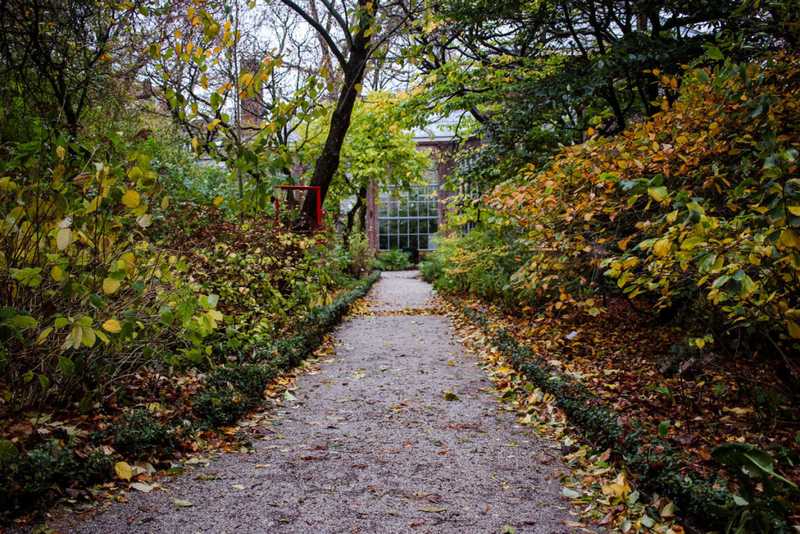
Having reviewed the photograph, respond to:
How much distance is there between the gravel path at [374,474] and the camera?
7.70 ft

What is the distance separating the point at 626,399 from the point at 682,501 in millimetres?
1436

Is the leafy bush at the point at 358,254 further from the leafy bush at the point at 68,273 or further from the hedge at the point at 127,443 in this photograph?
the leafy bush at the point at 68,273

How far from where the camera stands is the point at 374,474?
9.41 ft

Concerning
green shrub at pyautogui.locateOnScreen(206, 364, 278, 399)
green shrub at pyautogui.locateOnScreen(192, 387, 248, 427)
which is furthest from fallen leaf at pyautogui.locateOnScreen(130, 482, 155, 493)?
green shrub at pyautogui.locateOnScreen(206, 364, 278, 399)

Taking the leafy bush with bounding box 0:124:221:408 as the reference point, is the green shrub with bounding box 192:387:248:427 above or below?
below

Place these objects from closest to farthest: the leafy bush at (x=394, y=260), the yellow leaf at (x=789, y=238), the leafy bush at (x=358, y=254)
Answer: the yellow leaf at (x=789, y=238)
the leafy bush at (x=358, y=254)
the leafy bush at (x=394, y=260)

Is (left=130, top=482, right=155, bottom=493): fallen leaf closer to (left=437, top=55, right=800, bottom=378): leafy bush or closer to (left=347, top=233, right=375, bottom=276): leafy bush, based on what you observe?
(left=437, top=55, right=800, bottom=378): leafy bush

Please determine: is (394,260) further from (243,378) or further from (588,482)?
(588,482)

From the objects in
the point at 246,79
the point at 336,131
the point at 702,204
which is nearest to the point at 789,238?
the point at 702,204

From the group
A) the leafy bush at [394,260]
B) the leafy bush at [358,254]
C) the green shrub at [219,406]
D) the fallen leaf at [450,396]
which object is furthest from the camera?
the leafy bush at [394,260]

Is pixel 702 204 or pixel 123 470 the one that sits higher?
pixel 702 204

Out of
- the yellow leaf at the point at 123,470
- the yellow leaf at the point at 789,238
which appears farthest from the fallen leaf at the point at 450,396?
the yellow leaf at the point at 789,238

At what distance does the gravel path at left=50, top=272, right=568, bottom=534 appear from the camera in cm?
235

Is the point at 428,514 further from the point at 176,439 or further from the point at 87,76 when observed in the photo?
Answer: the point at 87,76
